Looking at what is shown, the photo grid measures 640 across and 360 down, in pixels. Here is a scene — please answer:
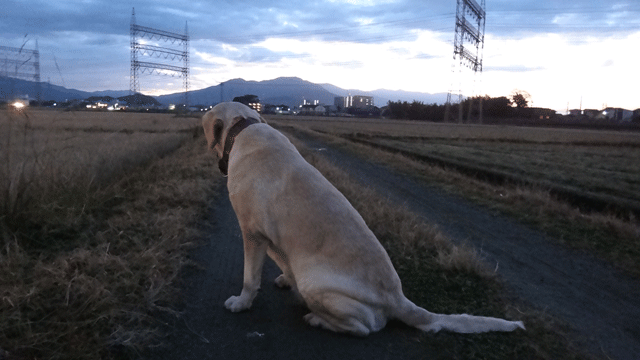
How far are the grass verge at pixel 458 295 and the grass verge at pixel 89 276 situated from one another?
1.93 m

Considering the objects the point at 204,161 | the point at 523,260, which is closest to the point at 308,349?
the point at 523,260

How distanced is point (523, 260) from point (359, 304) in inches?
144

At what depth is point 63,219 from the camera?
4.32 meters

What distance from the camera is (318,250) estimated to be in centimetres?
278

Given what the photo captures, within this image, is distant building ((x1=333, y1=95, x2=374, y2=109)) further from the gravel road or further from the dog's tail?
the dog's tail

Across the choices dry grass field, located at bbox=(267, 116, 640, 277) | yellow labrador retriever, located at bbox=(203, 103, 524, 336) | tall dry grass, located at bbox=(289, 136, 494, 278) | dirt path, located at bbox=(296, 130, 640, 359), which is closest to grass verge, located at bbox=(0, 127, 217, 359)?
yellow labrador retriever, located at bbox=(203, 103, 524, 336)

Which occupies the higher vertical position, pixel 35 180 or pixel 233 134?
pixel 233 134

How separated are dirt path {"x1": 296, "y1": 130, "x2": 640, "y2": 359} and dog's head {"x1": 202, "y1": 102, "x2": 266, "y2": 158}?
3.11 metres

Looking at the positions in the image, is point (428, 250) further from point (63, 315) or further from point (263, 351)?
point (63, 315)

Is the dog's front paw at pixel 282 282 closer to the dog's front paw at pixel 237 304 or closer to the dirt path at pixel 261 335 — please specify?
the dirt path at pixel 261 335

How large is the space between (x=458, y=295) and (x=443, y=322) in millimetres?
927

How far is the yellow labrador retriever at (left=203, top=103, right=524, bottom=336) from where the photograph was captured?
270 centimetres

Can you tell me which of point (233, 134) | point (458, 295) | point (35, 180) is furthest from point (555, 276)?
point (35, 180)

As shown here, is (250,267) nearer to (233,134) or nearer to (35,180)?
(233,134)
